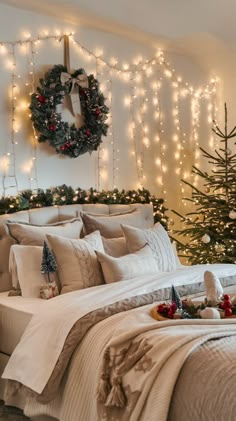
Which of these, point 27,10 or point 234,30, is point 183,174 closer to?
point 234,30

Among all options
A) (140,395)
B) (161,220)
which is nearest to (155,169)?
(161,220)

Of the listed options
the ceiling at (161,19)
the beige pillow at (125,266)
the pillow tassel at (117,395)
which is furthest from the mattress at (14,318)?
the ceiling at (161,19)

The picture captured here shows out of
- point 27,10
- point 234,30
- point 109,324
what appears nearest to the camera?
point 109,324

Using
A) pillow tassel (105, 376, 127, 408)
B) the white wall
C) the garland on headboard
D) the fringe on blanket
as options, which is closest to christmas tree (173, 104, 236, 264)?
the garland on headboard

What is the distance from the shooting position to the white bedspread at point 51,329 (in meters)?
2.54

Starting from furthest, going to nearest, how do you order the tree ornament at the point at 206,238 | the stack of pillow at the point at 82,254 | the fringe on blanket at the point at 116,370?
1. the tree ornament at the point at 206,238
2. the stack of pillow at the point at 82,254
3. the fringe on blanket at the point at 116,370

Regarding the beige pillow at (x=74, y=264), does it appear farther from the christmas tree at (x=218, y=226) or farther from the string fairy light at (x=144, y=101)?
the christmas tree at (x=218, y=226)

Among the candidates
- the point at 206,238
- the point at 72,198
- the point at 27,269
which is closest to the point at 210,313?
the point at 27,269

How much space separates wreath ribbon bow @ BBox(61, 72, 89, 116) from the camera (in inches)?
167

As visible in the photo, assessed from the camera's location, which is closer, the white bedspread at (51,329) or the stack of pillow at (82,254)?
the white bedspread at (51,329)

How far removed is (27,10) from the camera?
4035mm

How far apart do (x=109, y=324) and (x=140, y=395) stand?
503mm

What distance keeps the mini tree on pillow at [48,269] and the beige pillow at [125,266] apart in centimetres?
32

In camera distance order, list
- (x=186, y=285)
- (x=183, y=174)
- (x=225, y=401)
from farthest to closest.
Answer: (x=183, y=174) → (x=186, y=285) → (x=225, y=401)
